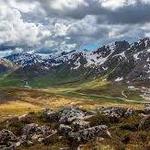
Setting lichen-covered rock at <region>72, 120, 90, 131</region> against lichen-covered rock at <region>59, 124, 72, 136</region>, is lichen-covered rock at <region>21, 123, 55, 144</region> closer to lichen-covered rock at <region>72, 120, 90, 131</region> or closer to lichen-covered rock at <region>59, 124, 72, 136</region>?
lichen-covered rock at <region>59, 124, 72, 136</region>

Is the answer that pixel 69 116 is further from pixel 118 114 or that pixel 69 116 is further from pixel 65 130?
pixel 65 130

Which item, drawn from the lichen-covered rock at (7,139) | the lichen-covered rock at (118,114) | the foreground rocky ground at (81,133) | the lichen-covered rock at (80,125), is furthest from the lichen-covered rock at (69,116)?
the lichen-covered rock at (7,139)

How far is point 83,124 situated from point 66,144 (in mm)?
7916

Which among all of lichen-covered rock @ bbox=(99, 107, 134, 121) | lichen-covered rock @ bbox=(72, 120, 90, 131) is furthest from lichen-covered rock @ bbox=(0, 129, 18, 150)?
lichen-covered rock @ bbox=(99, 107, 134, 121)

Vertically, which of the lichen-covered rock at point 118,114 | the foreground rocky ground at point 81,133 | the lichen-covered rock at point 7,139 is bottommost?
the lichen-covered rock at point 7,139

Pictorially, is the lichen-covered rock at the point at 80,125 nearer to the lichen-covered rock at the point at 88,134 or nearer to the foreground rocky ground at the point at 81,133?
the foreground rocky ground at the point at 81,133

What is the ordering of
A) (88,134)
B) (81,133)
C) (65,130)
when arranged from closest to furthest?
(88,134)
(81,133)
(65,130)

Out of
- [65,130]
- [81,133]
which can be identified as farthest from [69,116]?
[81,133]

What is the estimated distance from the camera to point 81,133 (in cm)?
3669

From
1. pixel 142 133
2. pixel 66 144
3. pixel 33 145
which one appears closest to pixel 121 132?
pixel 142 133

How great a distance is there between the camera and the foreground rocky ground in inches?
1312

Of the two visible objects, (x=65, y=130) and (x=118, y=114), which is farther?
(x=118, y=114)

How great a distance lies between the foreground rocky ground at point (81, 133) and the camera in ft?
109

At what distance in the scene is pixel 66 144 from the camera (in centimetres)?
3544
